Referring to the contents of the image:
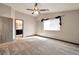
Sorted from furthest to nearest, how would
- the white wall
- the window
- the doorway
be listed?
the white wall → the doorway → the window

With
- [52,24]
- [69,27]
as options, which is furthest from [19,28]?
[69,27]

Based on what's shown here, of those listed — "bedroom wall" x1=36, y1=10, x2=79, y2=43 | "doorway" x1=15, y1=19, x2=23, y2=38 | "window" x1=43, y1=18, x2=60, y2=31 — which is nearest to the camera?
"bedroom wall" x1=36, y1=10, x2=79, y2=43

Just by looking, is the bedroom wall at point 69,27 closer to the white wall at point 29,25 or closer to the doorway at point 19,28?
the white wall at point 29,25

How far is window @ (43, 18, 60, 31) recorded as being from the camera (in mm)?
6067

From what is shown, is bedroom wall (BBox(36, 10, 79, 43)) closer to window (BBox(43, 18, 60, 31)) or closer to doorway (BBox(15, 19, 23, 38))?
window (BBox(43, 18, 60, 31))

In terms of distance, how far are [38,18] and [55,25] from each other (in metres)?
1.76

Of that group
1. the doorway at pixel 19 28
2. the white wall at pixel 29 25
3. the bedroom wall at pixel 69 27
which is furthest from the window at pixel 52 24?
the doorway at pixel 19 28

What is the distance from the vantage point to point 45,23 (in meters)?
7.11

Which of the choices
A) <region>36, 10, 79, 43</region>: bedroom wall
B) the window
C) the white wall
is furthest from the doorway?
<region>36, 10, 79, 43</region>: bedroom wall

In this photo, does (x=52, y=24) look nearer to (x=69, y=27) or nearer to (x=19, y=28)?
(x=69, y=27)

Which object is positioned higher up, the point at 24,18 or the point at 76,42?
the point at 24,18

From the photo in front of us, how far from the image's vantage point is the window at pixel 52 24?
607 cm
